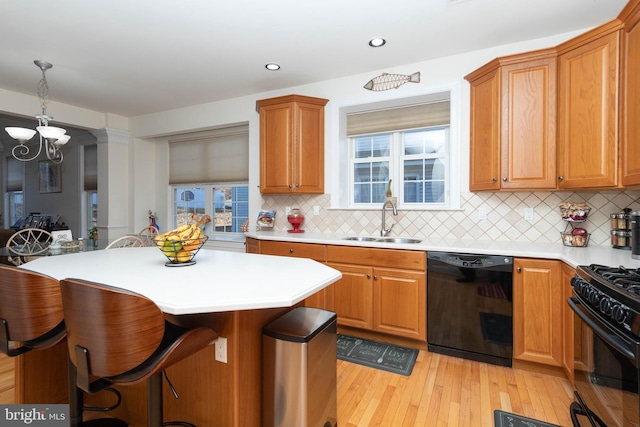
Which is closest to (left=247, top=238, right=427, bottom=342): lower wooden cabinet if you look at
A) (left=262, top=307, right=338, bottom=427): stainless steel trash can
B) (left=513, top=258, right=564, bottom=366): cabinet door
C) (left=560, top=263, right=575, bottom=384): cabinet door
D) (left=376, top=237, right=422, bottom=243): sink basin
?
(left=376, top=237, right=422, bottom=243): sink basin

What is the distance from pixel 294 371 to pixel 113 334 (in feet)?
2.23

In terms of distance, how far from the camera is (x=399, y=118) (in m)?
3.36

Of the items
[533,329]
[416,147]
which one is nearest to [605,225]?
[533,329]

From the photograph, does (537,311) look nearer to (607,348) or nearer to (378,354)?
(607,348)

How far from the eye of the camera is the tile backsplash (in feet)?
8.13

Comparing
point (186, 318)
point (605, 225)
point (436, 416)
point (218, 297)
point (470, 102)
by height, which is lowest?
point (436, 416)

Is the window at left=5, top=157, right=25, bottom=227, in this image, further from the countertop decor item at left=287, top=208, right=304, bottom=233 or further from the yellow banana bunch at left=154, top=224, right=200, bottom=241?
the yellow banana bunch at left=154, top=224, right=200, bottom=241

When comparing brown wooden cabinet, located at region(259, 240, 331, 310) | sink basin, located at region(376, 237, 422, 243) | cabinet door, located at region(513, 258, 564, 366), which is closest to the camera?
cabinet door, located at region(513, 258, 564, 366)

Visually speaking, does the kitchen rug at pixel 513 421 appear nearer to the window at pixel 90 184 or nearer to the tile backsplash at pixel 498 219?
the tile backsplash at pixel 498 219

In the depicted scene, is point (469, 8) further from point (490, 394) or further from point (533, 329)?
point (490, 394)

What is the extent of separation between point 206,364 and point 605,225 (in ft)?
9.64

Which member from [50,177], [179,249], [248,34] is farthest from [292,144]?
[50,177]

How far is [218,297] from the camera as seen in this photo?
1.11 meters

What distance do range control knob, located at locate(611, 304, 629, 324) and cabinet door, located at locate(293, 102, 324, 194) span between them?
271 centimetres
